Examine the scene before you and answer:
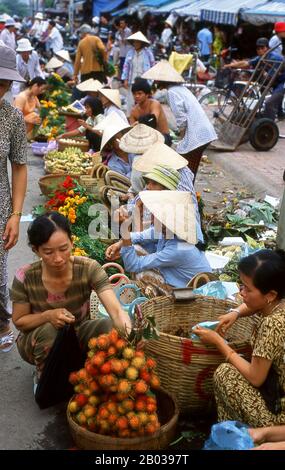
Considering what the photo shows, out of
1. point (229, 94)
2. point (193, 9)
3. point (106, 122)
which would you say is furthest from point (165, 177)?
point (193, 9)

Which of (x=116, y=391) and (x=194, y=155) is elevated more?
(x=116, y=391)

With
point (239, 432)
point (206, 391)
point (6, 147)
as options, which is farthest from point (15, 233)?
point (239, 432)

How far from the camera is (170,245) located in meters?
4.14

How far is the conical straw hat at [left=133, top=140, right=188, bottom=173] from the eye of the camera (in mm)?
5316

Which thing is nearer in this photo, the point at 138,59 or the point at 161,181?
the point at 161,181

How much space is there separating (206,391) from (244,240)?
271 cm

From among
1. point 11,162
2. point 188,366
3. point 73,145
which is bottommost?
point 73,145

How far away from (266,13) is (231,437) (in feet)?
52.4

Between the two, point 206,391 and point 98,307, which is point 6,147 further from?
point 206,391

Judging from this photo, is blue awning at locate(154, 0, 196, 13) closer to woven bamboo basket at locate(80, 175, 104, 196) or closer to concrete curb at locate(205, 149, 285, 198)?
concrete curb at locate(205, 149, 285, 198)

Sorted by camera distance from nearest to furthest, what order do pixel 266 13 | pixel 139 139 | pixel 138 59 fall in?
pixel 139 139 < pixel 138 59 < pixel 266 13

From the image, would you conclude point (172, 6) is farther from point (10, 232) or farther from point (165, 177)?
point (10, 232)

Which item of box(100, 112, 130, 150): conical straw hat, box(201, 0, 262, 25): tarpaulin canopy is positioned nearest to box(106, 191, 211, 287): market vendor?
box(100, 112, 130, 150): conical straw hat

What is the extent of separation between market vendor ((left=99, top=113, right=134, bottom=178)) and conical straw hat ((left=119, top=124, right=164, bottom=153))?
10.6 inches
